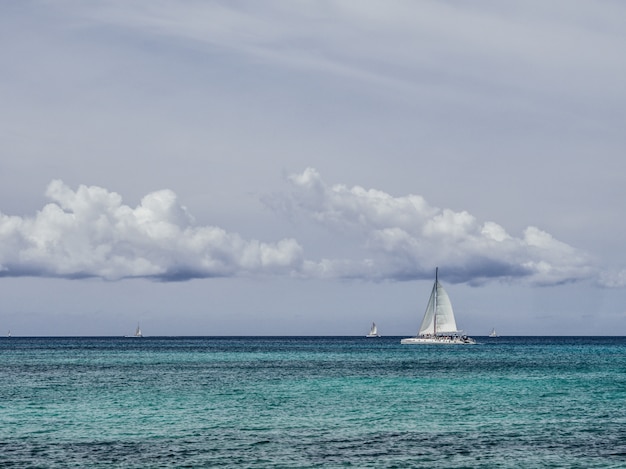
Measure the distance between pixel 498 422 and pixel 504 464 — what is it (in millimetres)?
14328

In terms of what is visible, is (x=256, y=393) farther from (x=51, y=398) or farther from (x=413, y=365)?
(x=413, y=365)

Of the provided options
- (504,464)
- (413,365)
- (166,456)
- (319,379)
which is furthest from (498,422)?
(413,365)

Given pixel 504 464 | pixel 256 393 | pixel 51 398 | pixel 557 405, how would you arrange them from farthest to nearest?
pixel 256 393
pixel 51 398
pixel 557 405
pixel 504 464

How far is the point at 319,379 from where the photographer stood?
94.3 meters

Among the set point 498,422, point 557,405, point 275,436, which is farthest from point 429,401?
point 275,436

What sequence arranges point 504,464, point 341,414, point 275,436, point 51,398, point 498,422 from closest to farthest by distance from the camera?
point 504,464 → point 275,436 → point 498,422 → point 341,414 → point 51,398

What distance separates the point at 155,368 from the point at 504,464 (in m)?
85.0

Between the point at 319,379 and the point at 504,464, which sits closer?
the point at 504,464

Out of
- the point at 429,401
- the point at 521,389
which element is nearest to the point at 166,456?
the point at 429,401

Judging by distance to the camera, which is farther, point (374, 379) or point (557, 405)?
point (374, 379)

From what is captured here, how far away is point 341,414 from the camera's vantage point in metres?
58.2

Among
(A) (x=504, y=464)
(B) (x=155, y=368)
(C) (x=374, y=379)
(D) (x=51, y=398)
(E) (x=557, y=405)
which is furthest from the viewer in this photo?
(B) (x=155, y=368)

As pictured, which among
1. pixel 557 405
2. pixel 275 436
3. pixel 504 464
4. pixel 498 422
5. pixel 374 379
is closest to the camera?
pixel 504 464

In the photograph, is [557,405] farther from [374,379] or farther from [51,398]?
[51,398]
